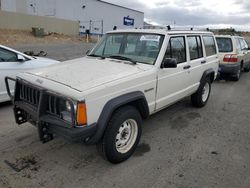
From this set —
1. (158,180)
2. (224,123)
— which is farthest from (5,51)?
(224,123)

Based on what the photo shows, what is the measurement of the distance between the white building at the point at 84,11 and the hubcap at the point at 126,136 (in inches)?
1459

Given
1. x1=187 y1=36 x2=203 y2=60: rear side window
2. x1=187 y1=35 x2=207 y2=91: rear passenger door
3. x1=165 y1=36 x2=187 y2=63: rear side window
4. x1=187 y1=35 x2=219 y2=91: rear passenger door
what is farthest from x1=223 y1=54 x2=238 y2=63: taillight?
x1=165 y1=36 x2=187 y2=63: rear side window

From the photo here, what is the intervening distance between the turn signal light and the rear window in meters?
7.88

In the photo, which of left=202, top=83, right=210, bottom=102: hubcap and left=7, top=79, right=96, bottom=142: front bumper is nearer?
left=7, top=79, right=96, bottom=142: front bumper

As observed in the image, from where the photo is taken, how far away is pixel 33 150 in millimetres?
3689

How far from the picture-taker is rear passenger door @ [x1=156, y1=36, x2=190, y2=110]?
406 centimetres

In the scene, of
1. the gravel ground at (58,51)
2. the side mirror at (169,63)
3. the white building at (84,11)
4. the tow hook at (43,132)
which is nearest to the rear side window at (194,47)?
the side mirror at (169,63)

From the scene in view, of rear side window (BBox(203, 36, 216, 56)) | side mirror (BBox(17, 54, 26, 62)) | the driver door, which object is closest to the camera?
the driver door

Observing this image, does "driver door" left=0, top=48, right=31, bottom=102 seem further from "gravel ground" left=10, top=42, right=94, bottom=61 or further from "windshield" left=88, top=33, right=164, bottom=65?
"gravel ground" left=10, top=42, right=94, bottom=61

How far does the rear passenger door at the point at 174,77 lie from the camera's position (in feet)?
13.3

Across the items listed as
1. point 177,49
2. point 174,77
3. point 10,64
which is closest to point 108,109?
point 174,77

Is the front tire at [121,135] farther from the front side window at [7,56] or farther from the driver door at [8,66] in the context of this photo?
the front side window at [7,56]

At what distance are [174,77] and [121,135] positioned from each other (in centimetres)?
159

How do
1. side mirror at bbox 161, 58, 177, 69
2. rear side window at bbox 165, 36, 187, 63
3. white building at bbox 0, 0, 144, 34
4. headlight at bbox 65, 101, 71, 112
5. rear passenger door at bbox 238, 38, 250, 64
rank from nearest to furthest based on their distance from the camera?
headlight at bbox 65, 101, 71, 112 → side mirror at bbox 161, 58, 177, 69 → rear side window at bbox 165, 36, 187, 63 → rear passenger door at bbox 238, 38, 250, 64 → white building at bbox 0, 0, 144, 34
